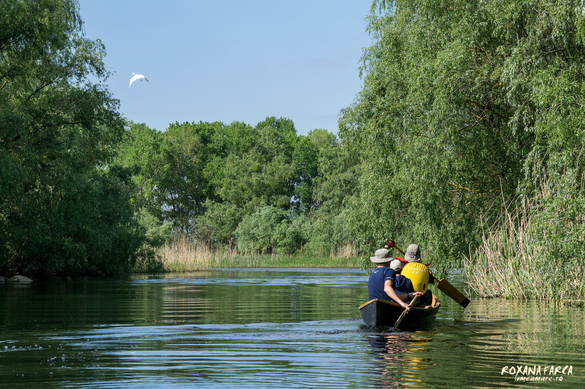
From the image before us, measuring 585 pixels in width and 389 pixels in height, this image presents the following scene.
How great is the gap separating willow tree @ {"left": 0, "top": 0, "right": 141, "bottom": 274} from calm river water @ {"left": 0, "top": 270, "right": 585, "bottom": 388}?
7.72 meters

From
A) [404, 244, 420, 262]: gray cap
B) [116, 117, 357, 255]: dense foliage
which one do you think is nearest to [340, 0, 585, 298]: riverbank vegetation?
[404, 244, 420, 262]: gray cap

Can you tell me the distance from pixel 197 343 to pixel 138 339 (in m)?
1.01

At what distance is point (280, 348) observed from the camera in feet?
30.1

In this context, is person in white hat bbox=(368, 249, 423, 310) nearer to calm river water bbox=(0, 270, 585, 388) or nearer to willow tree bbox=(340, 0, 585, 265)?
calm river water bbox=(0, 270, 585, 388)

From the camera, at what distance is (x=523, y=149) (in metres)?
18.3

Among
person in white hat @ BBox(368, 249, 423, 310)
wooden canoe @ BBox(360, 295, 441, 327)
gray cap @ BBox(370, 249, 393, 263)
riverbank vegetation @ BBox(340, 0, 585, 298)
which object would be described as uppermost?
riverbank vegetation @ BBox(340, 0, 585, 298)

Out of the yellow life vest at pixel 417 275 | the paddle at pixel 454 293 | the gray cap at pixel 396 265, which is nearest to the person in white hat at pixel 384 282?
the yellow life vest at pixel 417 275

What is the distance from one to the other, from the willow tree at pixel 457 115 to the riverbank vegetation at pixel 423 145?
0.05 meters

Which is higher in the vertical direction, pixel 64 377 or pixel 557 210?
pixel 557 210

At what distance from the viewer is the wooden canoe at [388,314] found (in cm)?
1114

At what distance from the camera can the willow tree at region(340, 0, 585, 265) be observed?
16.2m

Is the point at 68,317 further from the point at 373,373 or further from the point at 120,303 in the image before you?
the point at 373,373

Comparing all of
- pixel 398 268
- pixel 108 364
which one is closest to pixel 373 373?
pixel 108 364

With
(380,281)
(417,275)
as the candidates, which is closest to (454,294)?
(417,275)
